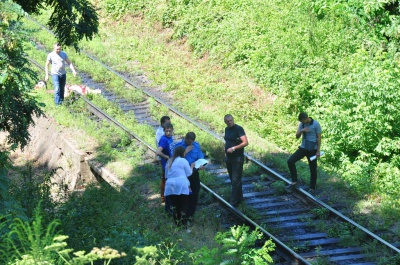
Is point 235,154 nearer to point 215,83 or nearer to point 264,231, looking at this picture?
point 264,231

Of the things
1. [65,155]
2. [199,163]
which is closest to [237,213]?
[199,163]

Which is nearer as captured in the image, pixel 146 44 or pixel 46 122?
pixel 46 122

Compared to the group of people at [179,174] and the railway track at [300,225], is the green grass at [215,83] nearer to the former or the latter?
the railway track at [300,225]

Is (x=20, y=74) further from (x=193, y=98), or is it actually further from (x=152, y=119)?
(x=193, y=98)

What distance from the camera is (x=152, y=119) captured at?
17672mm

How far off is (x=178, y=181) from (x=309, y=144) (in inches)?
123

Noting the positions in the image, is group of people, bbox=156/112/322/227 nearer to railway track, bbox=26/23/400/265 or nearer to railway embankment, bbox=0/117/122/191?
railway track, bbox=26/23/400/265

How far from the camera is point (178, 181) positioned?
11633 millimetres

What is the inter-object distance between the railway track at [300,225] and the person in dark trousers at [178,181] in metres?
1.16

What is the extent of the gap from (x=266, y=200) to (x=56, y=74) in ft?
23.0

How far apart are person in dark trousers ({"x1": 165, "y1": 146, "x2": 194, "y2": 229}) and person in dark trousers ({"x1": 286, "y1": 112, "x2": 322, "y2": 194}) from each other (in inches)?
101

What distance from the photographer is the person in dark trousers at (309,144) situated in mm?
13391

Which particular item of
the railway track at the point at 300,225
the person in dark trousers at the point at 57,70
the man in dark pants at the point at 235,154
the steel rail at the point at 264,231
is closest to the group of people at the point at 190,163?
the man in dark pants at the point at 235,154

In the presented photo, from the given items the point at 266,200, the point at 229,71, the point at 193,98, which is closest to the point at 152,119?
the point at 193,98
